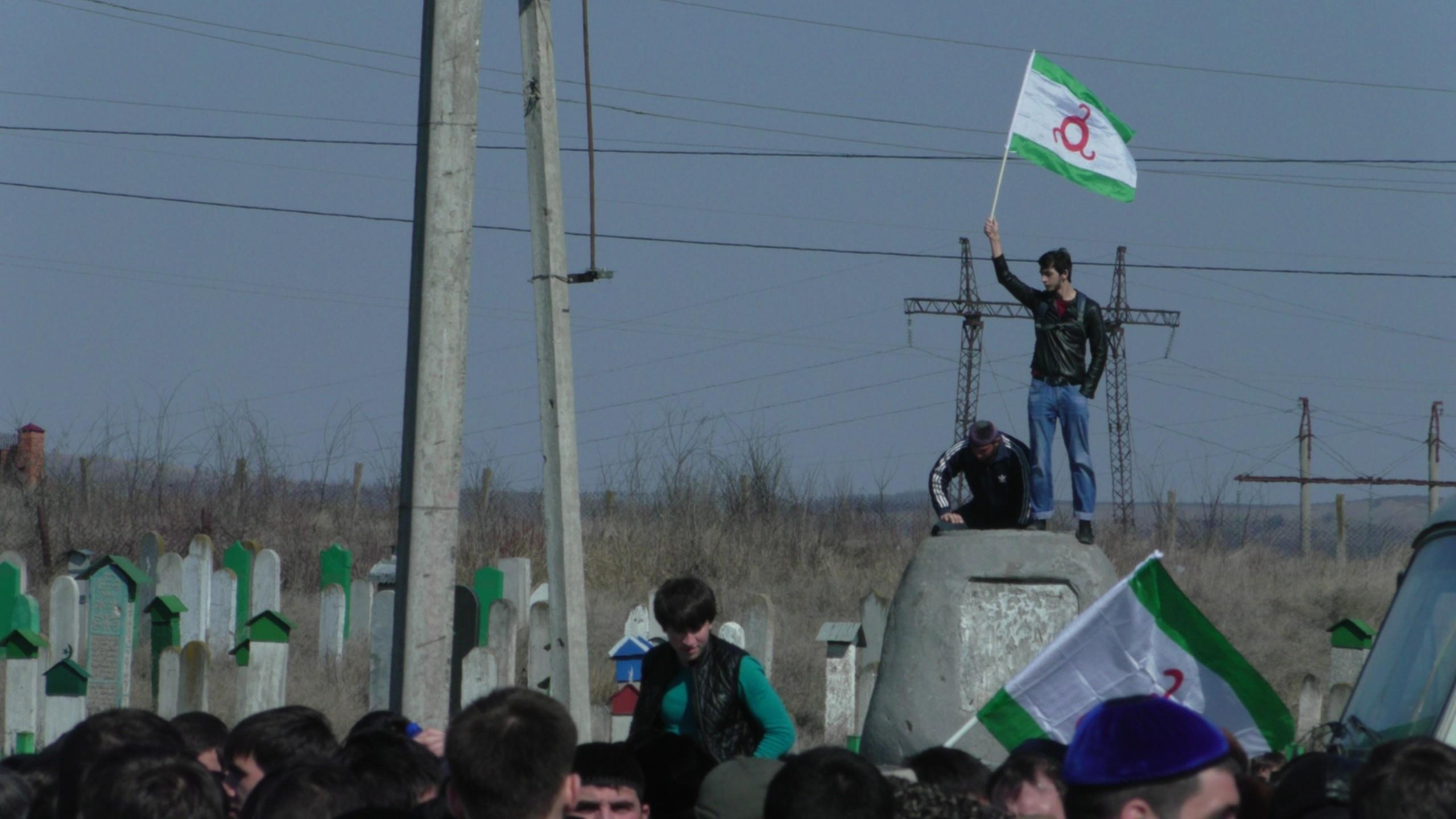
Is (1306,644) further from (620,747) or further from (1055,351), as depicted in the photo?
(620,747)

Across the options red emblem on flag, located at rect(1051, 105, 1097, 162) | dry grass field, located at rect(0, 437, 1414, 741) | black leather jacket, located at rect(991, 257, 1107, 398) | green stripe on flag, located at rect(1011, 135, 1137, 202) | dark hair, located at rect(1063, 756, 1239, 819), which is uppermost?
red emblem on flag, located at rect(1051, 105, 1097, 162)

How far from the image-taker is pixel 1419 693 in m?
4.99

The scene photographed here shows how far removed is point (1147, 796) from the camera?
260cm

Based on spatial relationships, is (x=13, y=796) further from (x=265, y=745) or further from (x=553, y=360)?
(x=553, y=360)

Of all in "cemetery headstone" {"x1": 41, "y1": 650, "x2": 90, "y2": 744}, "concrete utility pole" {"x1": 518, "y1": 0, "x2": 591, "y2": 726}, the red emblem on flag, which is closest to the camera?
"concrete utility pole" {"x1": 518, "y1": 0, "x2": 591, "y2": 726}

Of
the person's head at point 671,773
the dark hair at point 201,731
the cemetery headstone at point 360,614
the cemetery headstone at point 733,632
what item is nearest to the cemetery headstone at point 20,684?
the cemetery headstone at point 360,614

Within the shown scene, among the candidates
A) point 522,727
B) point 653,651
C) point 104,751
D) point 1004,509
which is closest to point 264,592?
point 1004,509

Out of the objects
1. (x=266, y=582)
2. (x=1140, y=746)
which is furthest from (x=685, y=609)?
(x=266, y=582)

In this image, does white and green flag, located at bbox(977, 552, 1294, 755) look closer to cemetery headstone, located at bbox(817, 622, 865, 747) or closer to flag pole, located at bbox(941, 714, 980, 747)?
flag pole, located at bbox(941, 714, 980, 747)

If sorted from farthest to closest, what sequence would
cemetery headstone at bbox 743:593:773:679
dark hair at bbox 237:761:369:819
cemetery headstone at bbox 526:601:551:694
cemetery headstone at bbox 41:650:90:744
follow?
cemetery headstone at bbox 743:593:773:679
cemetery headstone at bbox 526:601:551:694
cemetery headstone at bbox 41:650:90:744
dark hair at bbox 237:761:369:819

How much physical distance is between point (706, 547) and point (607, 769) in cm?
1801

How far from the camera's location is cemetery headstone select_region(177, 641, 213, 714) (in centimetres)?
915

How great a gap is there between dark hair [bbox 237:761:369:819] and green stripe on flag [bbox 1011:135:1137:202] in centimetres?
724

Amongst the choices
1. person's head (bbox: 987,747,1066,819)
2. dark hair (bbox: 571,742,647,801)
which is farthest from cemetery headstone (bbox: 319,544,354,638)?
person's head (bbox: 987,747,1066,819)
